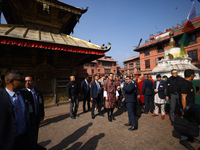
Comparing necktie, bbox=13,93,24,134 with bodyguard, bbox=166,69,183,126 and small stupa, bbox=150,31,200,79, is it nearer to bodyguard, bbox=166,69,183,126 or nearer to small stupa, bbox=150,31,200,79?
bodyguard, bbox=166,69,183,126

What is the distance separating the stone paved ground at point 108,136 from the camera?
8.55ft

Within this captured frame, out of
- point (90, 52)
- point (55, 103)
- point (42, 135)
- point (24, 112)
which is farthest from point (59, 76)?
point (24, 112)

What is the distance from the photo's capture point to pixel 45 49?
19.3ft

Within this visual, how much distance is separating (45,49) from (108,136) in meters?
6.04

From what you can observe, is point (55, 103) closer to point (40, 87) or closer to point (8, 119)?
point (40, 87)

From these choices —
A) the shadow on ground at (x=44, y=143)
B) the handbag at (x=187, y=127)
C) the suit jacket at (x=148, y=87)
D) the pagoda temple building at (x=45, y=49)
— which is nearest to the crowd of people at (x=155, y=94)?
the suit jacket at (x=148, y=87)

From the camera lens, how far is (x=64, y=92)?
736cm

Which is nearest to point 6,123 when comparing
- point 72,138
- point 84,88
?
point 72,138

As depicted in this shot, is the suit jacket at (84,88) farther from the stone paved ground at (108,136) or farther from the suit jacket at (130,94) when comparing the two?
the suit jacket at (130,94)

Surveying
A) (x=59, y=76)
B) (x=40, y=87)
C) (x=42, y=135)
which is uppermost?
(x=59, y=76)

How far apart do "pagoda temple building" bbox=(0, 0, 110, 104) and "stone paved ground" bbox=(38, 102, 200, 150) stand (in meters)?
3.59

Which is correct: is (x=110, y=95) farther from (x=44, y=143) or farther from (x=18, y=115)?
(x=18, y=115)

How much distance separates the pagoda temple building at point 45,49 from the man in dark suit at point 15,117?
4.15 meters

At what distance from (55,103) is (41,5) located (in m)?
7.12
